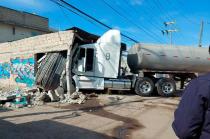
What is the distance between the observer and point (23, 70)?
18844 millimetres

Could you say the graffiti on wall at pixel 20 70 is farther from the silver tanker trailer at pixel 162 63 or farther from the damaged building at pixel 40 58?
the silver tanker trailer at pixel 162 63

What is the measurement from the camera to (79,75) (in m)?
15.0

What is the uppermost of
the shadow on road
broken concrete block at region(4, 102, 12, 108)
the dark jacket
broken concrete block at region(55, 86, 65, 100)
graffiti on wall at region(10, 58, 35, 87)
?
graffiti on wall at region(10, 58, 35, 87)

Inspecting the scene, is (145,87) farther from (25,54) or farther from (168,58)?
(25,54)

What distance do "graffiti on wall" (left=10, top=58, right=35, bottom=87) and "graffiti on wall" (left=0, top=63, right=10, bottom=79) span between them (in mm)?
922

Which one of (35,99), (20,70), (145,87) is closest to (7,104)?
(35,99)

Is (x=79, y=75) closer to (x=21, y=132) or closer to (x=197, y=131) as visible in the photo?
(x=21, y=132)

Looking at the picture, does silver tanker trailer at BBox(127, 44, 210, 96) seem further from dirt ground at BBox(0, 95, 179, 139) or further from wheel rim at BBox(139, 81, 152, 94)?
dirt ground at BBox(0, 95, 179, 139)

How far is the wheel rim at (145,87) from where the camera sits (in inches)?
620

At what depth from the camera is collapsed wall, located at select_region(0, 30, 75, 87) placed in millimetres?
15464

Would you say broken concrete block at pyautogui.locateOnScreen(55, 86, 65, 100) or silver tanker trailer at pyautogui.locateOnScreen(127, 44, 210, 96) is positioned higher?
silver tanker trailer at pyautogui.locateOnScreen(127, 44, 210, 96)

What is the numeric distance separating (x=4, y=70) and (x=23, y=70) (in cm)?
377

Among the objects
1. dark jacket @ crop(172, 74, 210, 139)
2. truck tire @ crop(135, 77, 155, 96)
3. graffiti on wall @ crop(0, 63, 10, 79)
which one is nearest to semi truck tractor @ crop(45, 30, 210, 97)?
truck tire @ crop(135, 77, 155, 96)

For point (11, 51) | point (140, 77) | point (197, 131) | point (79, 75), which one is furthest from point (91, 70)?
point (197, 131)
